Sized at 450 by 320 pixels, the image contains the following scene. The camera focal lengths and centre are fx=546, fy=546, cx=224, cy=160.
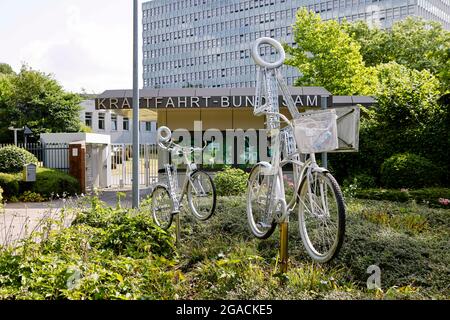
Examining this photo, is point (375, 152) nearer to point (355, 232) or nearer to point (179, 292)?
point (355, 232)

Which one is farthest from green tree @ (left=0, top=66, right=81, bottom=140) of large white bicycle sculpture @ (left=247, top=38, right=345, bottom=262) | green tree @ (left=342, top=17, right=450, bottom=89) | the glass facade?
large white bicycle sculpture @ (left=247, top=38, right=345, bottom=262)

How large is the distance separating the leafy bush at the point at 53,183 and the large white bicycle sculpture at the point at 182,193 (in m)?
9.28

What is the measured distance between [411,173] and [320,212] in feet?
31.0

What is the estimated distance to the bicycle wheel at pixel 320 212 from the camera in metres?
3.58

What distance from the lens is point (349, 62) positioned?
84.1 ft

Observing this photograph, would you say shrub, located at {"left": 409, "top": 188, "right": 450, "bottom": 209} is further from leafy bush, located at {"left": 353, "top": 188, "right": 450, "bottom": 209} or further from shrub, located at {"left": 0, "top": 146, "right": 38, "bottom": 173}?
shrub, located at {"left": 0, "top": 146, "right": 38, "bottom": 173}

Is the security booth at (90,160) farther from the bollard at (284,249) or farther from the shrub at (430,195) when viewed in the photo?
the bollard at (284,249)

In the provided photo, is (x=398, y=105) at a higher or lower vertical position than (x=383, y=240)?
higher

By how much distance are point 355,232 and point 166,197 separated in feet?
Answer: 8.24

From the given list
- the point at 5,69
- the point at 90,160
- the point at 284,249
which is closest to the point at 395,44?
the point at 90,160

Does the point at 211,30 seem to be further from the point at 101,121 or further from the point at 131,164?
the point at 101,121

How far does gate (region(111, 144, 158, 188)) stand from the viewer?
18031 mm

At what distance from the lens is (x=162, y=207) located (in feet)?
23.0

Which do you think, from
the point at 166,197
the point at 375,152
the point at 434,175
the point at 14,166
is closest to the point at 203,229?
the point at 166,197
